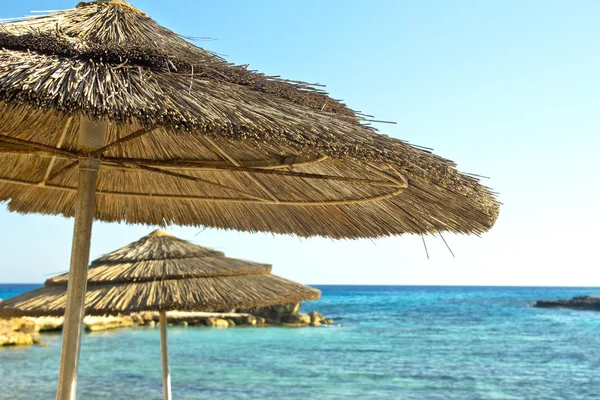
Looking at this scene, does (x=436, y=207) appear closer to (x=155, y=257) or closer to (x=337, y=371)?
(x=155, y=257)

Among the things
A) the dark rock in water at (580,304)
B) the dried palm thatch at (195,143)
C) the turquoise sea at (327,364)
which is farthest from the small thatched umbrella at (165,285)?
the dark rock in water at (580,304)

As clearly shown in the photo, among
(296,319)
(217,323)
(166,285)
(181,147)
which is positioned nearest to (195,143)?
(181,147)

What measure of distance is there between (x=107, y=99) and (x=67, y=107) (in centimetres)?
11

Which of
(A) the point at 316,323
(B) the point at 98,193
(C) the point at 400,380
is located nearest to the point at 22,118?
(B) the point at 98,193

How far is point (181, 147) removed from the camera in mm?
3182

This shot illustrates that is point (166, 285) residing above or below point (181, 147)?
below

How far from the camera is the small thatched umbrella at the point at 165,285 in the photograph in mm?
3945

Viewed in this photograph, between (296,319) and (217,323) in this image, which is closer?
(217,323)

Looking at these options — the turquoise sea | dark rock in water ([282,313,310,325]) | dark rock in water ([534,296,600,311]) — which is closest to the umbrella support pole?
the turquoise sea

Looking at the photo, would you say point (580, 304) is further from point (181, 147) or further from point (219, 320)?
point (181, 147)

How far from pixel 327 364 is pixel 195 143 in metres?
12.9

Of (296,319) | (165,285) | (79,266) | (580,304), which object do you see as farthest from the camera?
(580,304)

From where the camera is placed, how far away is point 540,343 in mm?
20781

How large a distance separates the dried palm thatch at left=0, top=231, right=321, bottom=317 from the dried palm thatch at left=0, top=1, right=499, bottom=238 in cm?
45
